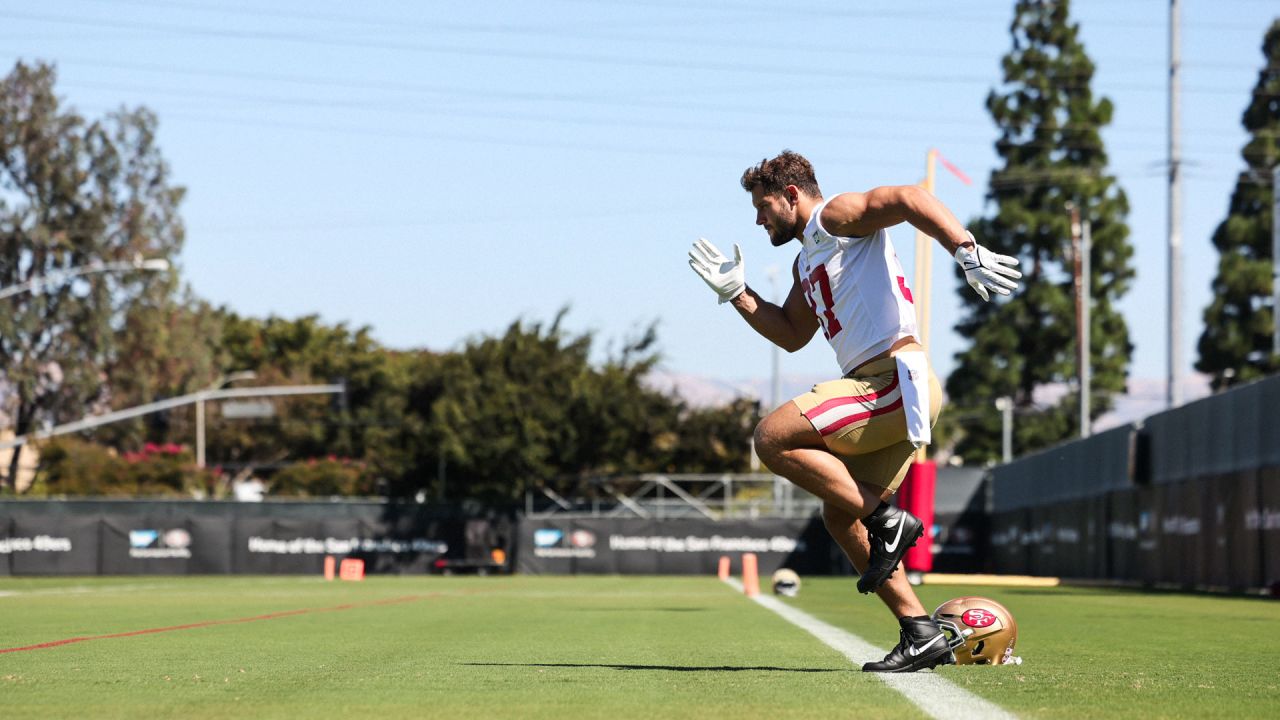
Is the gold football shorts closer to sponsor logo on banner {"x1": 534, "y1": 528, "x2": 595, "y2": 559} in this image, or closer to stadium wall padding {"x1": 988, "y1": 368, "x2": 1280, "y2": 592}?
stadium wall padding {"x1": 988, "y1": 368, "x2": 1280, "y2": 592}

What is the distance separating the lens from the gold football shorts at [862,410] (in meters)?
7.40

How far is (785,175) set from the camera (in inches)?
308

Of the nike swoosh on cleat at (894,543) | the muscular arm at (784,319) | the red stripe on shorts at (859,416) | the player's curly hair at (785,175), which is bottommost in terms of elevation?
the nike swoosh on cleat at (894,543)

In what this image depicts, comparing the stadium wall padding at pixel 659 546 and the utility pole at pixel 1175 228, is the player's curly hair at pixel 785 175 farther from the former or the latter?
the stadium wall padding at pixel 659 546

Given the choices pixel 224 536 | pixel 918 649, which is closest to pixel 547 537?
pixel 224 536

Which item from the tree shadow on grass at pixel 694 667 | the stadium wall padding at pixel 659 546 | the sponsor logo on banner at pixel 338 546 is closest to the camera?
the tree shadow on grass at pixel 694 667

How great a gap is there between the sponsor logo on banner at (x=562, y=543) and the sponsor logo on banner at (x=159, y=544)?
30.6ft

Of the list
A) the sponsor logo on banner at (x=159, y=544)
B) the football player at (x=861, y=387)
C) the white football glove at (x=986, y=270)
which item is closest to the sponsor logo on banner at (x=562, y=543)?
the sponsor logo on banner at (x=159, y=544)

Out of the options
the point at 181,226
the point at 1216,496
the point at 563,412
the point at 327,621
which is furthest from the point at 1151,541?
the point at 181,226

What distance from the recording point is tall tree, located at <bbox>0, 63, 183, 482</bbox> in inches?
2422

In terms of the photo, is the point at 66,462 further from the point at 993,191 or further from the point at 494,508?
the point at 993,191

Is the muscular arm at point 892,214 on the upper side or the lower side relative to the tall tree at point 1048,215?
lower

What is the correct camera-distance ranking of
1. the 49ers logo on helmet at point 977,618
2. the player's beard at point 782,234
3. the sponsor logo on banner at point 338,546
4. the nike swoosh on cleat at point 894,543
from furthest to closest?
the sponsor logo on banner at point 338,546
the 49ers logo on helmet at point 977,618
the player's beard at point 782,234
the nike swoosh on cleat at point 894,543

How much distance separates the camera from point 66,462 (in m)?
65.3
